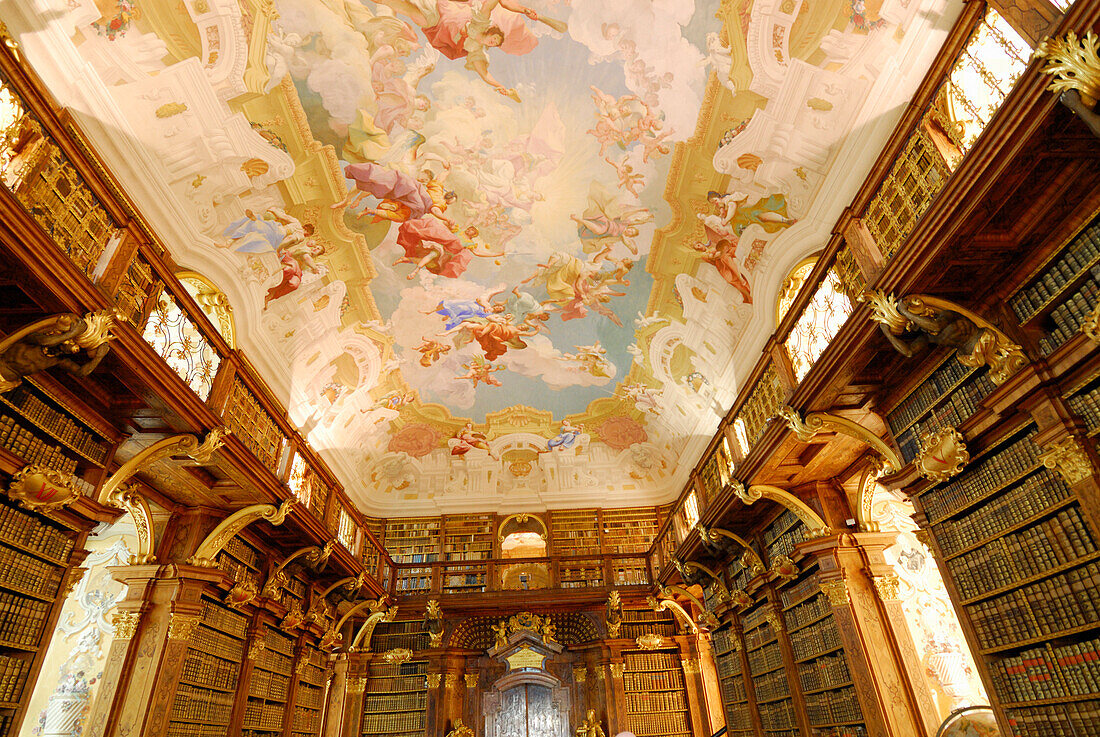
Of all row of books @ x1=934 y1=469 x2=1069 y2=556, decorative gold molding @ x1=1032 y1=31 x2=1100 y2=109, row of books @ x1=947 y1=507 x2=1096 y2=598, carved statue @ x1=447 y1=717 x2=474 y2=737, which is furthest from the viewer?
carved statue @ x1=447 y1=717 x2=474 y2=737

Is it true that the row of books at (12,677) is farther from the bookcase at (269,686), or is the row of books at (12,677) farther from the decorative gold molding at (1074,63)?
the decorative gold molding at (1074,63)

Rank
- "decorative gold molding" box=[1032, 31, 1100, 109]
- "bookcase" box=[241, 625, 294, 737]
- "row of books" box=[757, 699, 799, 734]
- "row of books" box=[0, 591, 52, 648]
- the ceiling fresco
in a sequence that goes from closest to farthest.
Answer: "decorative gold molding" box=[1032, 31, 1100, 109] → "row of books" box=[0, 591, 52, 648] → the ceiling fresco → "row of books" box=[757, 699, 799, 734] → "bookcase" box=[241, 625, 294, 737]

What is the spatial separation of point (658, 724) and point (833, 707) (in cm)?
622

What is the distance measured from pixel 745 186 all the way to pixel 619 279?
3.25m

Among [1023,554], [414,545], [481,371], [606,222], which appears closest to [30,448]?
[606,222]

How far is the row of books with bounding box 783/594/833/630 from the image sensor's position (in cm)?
823

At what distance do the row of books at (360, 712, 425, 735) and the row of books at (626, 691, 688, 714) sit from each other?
463 cm

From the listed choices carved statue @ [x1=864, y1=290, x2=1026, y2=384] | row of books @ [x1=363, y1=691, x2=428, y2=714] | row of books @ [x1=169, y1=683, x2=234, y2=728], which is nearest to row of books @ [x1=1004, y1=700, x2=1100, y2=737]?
carved statue @ [x1=864, y1=290, x2=1026, y2=384]

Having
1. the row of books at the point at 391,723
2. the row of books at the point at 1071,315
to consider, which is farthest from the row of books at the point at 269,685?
the row of books at the point at 1071,315

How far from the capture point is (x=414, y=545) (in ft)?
52.0

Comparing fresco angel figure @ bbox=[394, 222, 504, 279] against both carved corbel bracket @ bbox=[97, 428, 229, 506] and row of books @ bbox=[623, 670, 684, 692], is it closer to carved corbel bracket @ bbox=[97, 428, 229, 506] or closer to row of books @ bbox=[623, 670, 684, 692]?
carved corbel bracket @ bbox=[97, 428, 229, 506]

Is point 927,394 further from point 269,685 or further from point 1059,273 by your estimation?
point 269,685

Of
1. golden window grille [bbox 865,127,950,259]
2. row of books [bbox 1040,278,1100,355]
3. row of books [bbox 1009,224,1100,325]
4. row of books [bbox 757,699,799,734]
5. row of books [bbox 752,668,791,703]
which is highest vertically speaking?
golden window grille [bbox 865,127,950,259]

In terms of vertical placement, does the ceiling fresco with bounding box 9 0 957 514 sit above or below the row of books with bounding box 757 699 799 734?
above
